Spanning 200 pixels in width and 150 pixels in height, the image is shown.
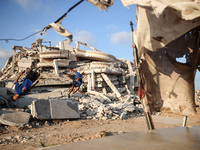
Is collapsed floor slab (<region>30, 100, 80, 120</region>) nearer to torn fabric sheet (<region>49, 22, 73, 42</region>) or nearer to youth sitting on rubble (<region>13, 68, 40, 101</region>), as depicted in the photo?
youth sitting on rubble (<region>13, 68, 40, 101</region>)

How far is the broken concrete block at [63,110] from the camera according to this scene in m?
6.30

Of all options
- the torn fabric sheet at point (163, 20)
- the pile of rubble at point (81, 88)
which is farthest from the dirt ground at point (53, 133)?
the torn fabric sheet at point (163, 20)

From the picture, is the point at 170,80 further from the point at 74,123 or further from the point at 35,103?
the point at 35,103

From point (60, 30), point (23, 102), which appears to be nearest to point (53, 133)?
point (60, 30)

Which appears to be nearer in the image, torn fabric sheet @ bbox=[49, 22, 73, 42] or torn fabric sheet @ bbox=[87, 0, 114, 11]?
torn fabric sheet @ bbox=[87, 0, 114, 11]

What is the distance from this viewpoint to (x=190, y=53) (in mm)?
3945

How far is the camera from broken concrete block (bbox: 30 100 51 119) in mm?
5949

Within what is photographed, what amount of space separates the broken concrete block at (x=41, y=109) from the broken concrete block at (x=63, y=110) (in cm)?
16

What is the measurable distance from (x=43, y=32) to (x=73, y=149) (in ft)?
12.0

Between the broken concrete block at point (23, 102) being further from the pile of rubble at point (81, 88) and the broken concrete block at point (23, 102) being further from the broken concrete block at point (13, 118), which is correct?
the broken concrete block at point (13, 118)

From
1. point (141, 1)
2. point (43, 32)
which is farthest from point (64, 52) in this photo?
point (141, 1)

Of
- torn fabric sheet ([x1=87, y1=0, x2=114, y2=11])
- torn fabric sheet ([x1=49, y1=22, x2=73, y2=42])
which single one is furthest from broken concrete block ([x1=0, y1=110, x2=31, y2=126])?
torn fabric sheet ([x1=87, y1=0, x2=114, y2=11])

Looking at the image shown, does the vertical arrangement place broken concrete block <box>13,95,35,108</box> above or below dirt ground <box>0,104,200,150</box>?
above

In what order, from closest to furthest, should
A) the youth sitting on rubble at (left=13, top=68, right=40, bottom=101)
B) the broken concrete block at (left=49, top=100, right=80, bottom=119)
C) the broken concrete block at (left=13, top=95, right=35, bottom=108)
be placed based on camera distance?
the broken concrete block at (left=49, top=100, right=80, bottom=119)
the youth sitting on rubble at (left=13, top=68, right=40, bottom=101)
the broken concrete block at (left=13, top=95, right=35, bottom=108)
